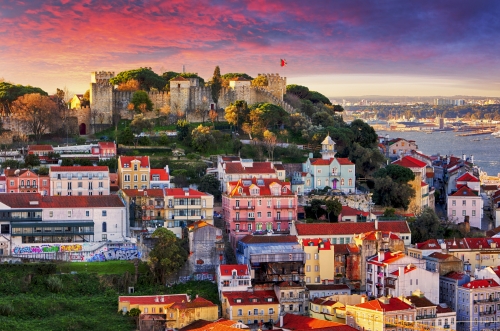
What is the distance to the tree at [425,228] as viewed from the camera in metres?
47.9

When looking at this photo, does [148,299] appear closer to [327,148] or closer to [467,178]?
[327,148]

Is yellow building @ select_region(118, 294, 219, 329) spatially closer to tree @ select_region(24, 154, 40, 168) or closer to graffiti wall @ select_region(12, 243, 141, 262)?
graffiti wall @ select_region(12, 243, 141, 262)

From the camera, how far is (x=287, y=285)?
40250mm

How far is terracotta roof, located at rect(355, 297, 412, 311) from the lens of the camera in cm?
3744

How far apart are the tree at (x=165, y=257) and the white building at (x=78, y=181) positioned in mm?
7410


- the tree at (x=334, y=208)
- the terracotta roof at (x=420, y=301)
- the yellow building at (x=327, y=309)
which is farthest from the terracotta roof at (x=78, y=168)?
the terracotta roof at (x=420, y=301)

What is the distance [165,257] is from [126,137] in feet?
53.2

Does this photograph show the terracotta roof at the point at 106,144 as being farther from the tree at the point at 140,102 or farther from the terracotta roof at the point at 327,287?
the terracotta roof at the point at 327,287

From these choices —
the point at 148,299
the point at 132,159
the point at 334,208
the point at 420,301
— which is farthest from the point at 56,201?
the point at 420,301

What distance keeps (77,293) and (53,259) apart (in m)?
3.23

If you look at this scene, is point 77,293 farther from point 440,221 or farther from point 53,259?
point 440,221

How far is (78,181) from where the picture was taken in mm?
47656

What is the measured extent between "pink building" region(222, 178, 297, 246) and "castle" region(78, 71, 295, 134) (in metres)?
16.2

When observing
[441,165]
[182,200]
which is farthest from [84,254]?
[441,165]
